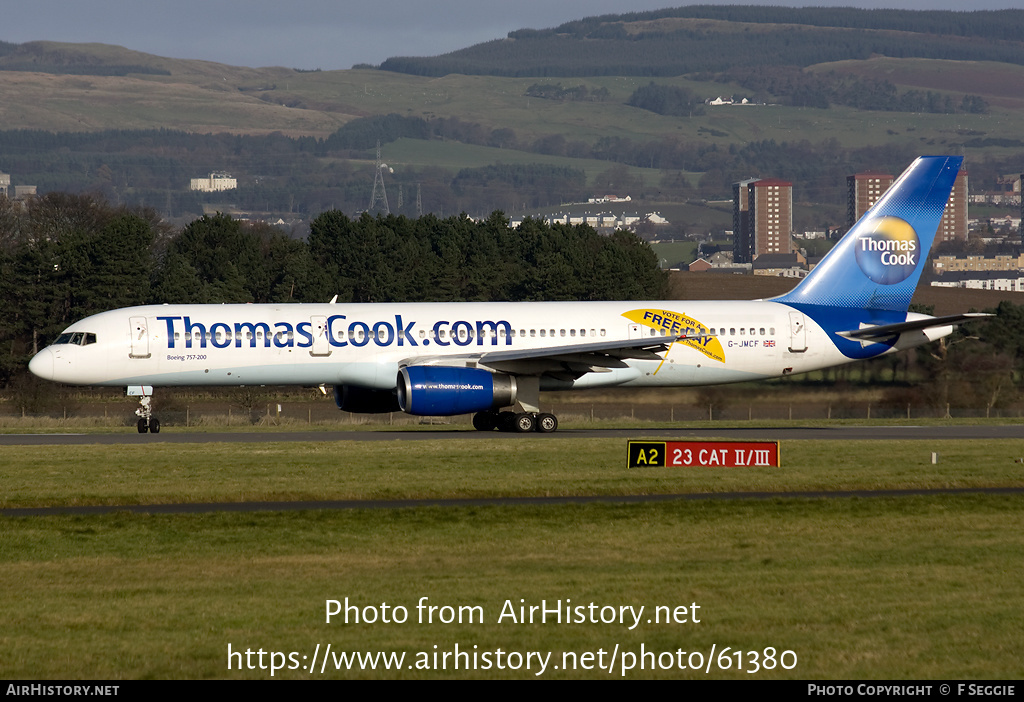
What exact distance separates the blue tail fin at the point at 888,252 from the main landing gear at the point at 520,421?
8795mm

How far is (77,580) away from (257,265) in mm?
79167

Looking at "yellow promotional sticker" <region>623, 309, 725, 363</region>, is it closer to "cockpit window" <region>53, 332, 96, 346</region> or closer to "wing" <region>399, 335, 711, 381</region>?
"wing" <region>399, 335, 711, 381</region>

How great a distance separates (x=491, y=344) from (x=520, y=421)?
2.41 m

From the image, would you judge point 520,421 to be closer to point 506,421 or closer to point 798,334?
point 506,421

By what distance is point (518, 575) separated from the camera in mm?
16078

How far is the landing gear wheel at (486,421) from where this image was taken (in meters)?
40.3

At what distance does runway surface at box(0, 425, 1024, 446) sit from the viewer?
3700cm

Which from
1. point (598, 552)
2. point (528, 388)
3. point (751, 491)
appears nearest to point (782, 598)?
point (598, 552)

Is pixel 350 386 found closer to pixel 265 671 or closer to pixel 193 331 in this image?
pixel 193 331

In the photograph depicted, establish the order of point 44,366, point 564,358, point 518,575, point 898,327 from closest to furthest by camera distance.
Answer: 1. point 518,575
2. point 564,358
3. point 44,366
4. point 898,327

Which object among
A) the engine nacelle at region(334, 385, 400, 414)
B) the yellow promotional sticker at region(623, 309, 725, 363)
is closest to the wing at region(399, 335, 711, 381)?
the yellow promotional sticker at region(623, 309, 725, 363)

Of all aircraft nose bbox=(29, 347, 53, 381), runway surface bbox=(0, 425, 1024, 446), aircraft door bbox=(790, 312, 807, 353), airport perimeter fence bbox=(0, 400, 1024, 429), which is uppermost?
aircraft door bbox=(790, 312, 807, 353)

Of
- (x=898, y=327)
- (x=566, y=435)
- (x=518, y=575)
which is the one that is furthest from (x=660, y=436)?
(x=518, y=575)

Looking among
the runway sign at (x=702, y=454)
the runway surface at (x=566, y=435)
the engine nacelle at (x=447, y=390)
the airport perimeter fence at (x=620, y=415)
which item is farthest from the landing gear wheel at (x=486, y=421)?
the runway sign at (x=702, y=454)
